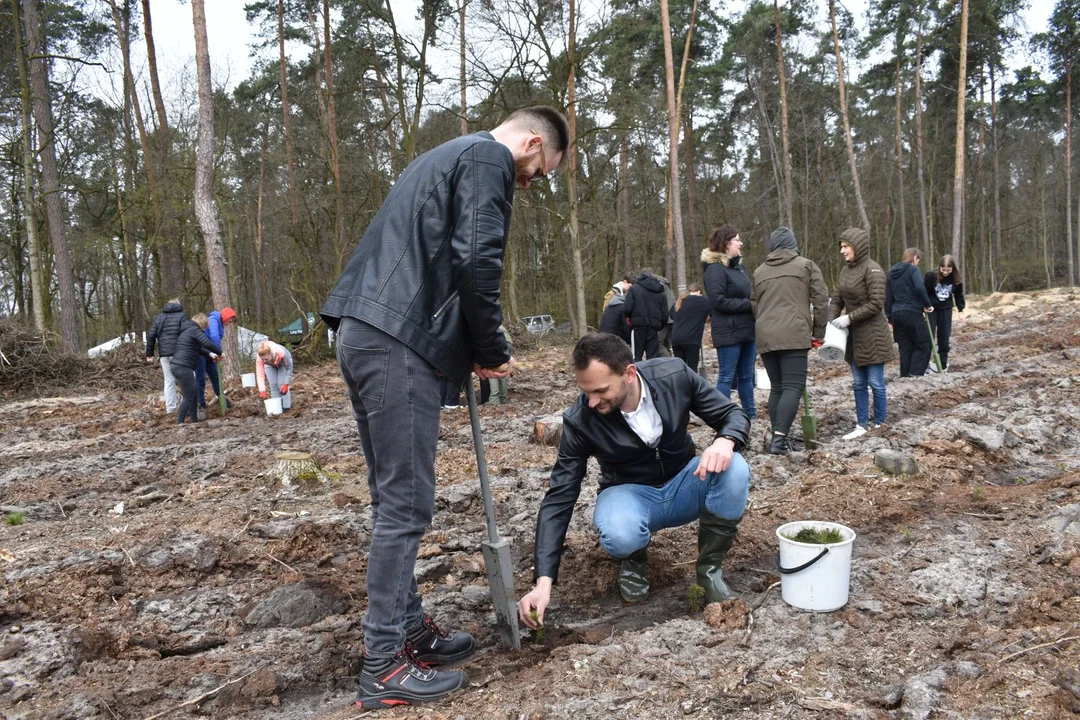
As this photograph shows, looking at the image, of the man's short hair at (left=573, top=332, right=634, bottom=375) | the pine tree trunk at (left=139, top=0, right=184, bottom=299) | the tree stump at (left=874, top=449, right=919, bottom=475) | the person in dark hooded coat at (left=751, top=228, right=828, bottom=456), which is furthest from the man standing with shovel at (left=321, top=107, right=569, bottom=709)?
the pine tree trunk at (left=139, top=0, right=184, bottom=299)

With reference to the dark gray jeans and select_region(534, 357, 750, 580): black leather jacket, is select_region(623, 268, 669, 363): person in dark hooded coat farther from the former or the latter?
the dark gray jeans

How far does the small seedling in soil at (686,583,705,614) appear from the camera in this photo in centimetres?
→ 319

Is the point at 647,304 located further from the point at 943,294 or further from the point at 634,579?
the point at 634,579

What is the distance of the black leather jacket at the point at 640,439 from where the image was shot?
3.08 meters

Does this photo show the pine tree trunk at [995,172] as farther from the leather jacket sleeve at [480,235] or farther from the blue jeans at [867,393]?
the leather jacket sleeve at [480,235]

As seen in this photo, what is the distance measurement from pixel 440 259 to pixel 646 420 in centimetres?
123

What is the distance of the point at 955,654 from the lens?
8.51 ft

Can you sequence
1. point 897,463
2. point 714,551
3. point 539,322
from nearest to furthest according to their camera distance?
point 714,551 < point 897,463 < point 539,322

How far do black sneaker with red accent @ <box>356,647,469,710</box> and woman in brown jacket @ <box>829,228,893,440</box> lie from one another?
463cm

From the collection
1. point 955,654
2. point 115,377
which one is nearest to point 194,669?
point 955,654

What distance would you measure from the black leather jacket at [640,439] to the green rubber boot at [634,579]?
36 cm

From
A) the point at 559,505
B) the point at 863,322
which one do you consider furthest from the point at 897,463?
the point at 559,505

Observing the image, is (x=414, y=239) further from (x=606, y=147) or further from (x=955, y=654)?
(x=606, y=147)

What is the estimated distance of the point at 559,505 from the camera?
9.93ft
